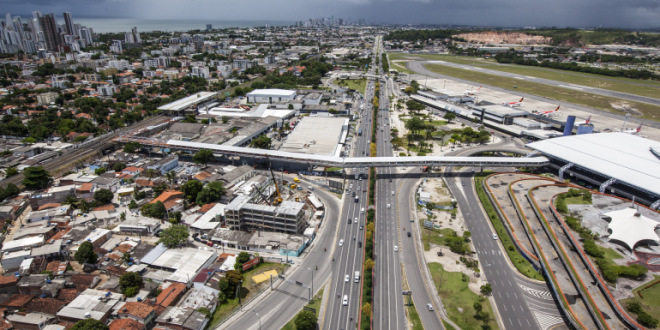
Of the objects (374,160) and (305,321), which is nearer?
(305,321)

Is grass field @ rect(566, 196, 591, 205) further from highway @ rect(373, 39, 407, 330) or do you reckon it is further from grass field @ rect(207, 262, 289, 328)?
grass field @ rect(207, 262, 289, 328)

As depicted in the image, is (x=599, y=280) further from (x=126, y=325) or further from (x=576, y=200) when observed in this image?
(x=126, y=325)

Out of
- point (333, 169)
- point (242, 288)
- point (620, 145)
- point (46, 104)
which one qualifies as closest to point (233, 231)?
point (242, 288)

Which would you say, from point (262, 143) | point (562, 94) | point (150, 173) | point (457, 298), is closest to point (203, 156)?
A: point (150, 173)

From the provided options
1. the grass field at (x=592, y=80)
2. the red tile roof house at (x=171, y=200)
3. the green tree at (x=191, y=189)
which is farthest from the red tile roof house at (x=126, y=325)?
the grass field at (x=592, y=80)

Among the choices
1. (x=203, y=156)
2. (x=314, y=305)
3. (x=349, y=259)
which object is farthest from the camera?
(x=203, y=156)

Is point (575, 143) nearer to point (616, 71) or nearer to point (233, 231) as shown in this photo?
point (233, 231)
